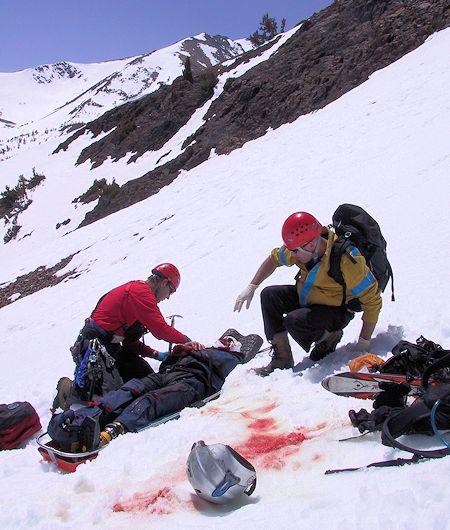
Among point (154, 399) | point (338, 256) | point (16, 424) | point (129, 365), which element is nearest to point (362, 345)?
point (338, 256)

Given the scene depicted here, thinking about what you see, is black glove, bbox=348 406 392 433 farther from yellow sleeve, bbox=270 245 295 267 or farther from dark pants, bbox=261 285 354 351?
yellow sleeve, bbox=270 245 295 267

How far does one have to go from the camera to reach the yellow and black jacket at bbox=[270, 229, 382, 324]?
12.1 feet

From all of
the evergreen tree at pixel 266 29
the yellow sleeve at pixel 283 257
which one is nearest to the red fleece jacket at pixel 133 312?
Result: the yellow sleeve at pixel 283 257

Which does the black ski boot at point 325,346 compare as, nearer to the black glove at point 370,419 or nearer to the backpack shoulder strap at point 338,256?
the backpack shoulder strap at point 338,256

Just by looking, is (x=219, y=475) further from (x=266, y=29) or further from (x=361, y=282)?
(x=266, y=29)

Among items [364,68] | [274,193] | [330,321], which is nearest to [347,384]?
[330,321]

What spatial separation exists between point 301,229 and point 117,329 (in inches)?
83.6

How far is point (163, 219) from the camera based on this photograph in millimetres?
15422

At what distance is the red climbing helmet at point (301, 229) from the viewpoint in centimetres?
371

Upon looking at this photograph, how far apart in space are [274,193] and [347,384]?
31.7ft

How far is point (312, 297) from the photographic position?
4023mm

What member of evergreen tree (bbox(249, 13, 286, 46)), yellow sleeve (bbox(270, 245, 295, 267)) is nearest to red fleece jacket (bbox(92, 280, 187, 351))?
yellow sleeve (bbox(270, 245, 295, 267))

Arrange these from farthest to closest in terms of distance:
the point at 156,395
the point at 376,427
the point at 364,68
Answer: the point at 364,68 → the point at 156,395 → the point at 376,427

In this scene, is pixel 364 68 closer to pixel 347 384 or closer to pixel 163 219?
pixel 163 219
